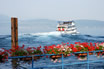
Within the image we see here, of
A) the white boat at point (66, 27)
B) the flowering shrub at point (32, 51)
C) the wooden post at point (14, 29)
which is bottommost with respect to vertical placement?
the white boat at point (66, 27)

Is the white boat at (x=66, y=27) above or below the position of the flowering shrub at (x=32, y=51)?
below

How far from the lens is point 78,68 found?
11.7 metres

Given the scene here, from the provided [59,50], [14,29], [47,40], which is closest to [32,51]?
[59,50]

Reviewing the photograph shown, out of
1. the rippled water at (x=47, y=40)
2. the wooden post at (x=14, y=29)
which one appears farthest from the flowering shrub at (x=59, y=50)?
the wooden post at (x=14, y=29)

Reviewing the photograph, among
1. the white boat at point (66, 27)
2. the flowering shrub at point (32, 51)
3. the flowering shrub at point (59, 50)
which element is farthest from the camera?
the white boat at point (66, 27)

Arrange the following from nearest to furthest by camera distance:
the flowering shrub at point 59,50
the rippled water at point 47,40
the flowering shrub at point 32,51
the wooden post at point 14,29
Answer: the flowering shrub at point 59,50
the flowering shrub at point 32,51
the wooden post at point 14,29
the rippled water at point 47,40

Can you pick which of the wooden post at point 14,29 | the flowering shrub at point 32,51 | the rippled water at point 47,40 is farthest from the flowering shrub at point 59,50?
the wooden post at point 14,29

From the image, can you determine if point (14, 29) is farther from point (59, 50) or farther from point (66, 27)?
point (66, 27)

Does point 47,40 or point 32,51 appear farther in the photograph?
point 47,40

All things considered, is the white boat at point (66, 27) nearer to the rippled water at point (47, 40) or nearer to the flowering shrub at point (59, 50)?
the rippled water at point (47, 40)

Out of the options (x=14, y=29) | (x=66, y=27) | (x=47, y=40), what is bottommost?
(x=47, y=40)

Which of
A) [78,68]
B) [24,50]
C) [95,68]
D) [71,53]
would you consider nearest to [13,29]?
[24,50]

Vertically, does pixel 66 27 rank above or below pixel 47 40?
above

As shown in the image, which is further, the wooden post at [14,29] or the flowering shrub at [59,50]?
the wooden post at [14,29]
